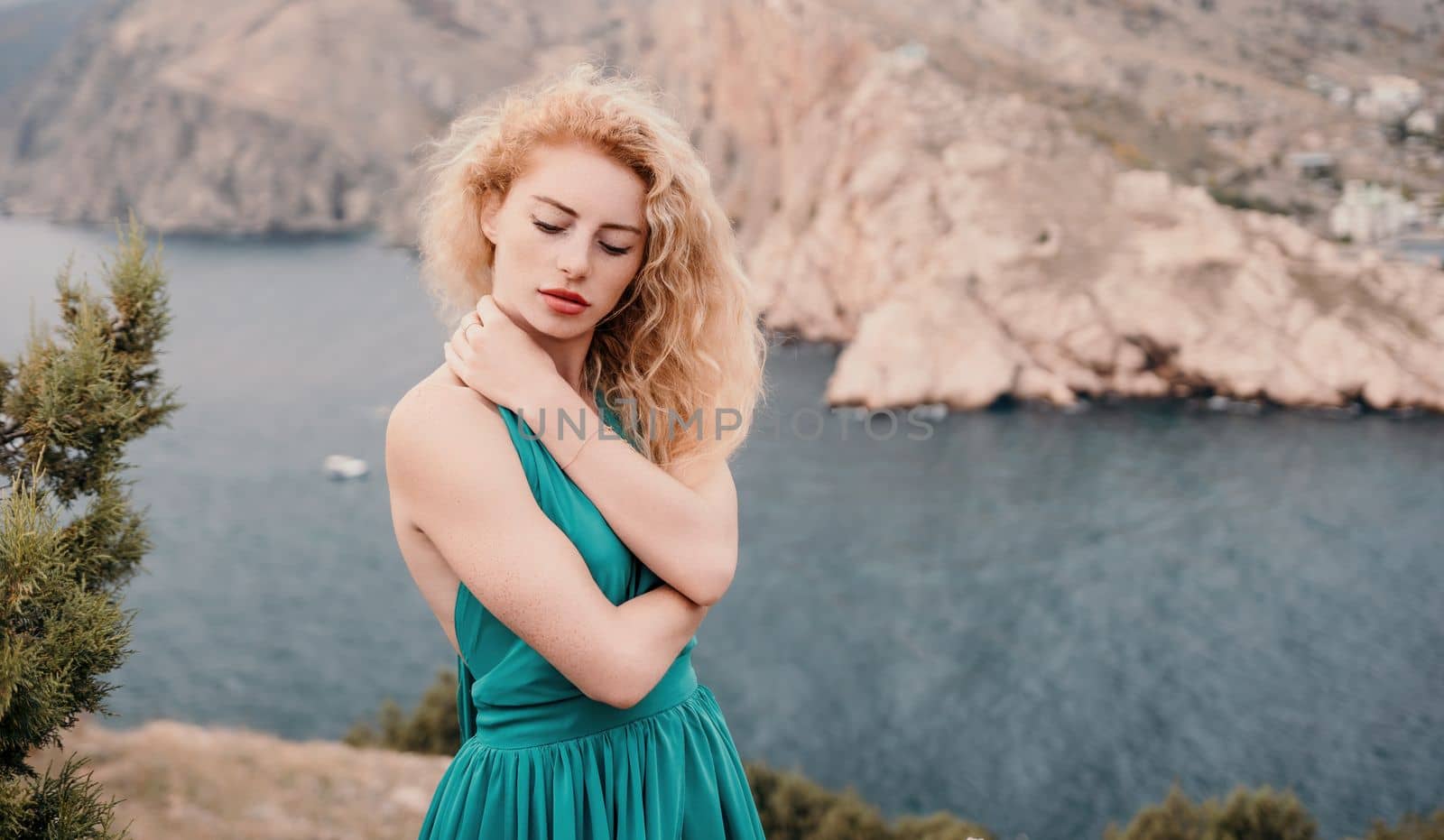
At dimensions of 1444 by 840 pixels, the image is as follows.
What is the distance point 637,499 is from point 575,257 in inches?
19.8

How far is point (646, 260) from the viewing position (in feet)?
7.43

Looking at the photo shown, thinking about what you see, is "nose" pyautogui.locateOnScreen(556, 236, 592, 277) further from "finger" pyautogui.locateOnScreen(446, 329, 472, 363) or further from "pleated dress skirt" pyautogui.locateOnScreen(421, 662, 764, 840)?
"pleated dress skirt" pyautogui.locateOnScreen(421, 662, 764, 840)

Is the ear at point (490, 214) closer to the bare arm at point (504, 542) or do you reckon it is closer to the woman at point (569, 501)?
the woman at point (569, 501)

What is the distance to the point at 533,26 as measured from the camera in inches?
5812

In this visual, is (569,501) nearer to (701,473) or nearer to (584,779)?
(701,473)

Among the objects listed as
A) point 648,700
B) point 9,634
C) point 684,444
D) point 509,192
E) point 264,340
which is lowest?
point 264,340

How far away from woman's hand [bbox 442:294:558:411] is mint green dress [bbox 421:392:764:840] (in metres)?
0.05

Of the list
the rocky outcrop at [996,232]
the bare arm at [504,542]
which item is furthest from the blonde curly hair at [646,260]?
the rocky outcrop at [996,232]

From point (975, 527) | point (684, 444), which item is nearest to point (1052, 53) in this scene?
point (975, 527)

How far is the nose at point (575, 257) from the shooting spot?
2.04 m

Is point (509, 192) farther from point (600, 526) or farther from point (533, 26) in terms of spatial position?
point (533, 26)

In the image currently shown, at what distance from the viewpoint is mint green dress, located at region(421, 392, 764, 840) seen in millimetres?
1992

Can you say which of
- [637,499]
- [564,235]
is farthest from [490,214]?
[637,499]

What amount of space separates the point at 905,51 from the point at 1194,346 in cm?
2917
